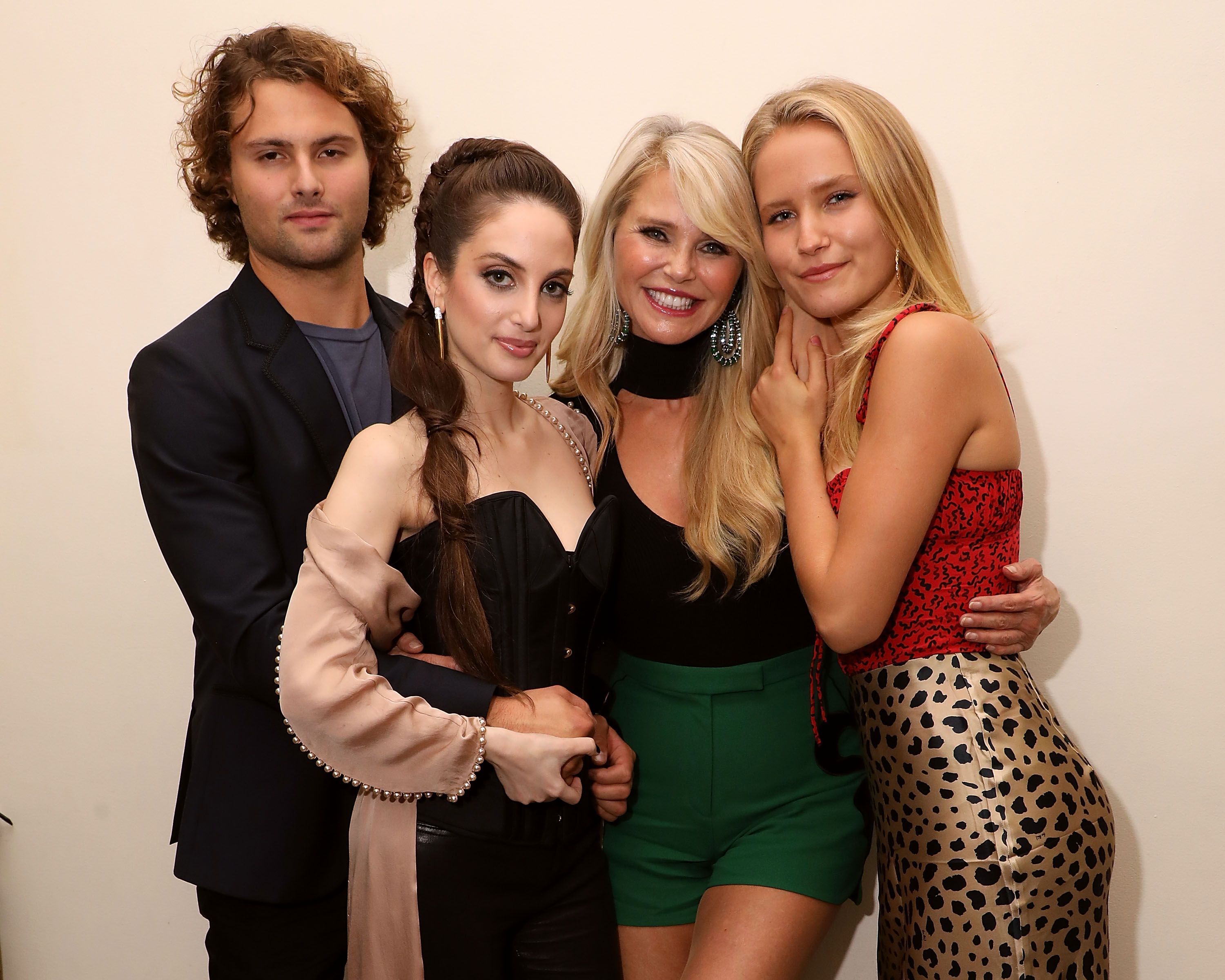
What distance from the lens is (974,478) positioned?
A: 210cm

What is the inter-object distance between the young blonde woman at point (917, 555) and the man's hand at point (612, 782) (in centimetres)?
50

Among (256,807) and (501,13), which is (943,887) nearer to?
(256,807)

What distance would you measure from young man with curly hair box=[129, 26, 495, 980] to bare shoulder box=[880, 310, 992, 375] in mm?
1081

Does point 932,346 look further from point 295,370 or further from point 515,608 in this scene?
point 295,370

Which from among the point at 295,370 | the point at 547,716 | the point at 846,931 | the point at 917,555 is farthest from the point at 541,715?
the point at 846,931

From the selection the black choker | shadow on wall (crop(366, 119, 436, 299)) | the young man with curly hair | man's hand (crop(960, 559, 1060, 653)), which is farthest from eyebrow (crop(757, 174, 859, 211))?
shadow on wall (crop(366, 119, 436, 299))

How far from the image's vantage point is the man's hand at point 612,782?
7.23ft

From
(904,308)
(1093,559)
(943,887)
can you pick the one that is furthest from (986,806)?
(1093,559)

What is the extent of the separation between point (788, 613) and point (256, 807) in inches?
52.3

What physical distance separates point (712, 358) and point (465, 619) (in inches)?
40.5

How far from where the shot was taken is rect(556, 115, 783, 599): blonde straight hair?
2.37 m

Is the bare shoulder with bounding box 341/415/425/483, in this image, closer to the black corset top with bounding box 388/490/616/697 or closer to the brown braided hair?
the brown braided hair

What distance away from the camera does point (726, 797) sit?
92.5 inches

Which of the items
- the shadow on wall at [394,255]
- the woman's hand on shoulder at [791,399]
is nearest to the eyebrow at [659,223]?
the woman's hand on shoulder at [791,399]
